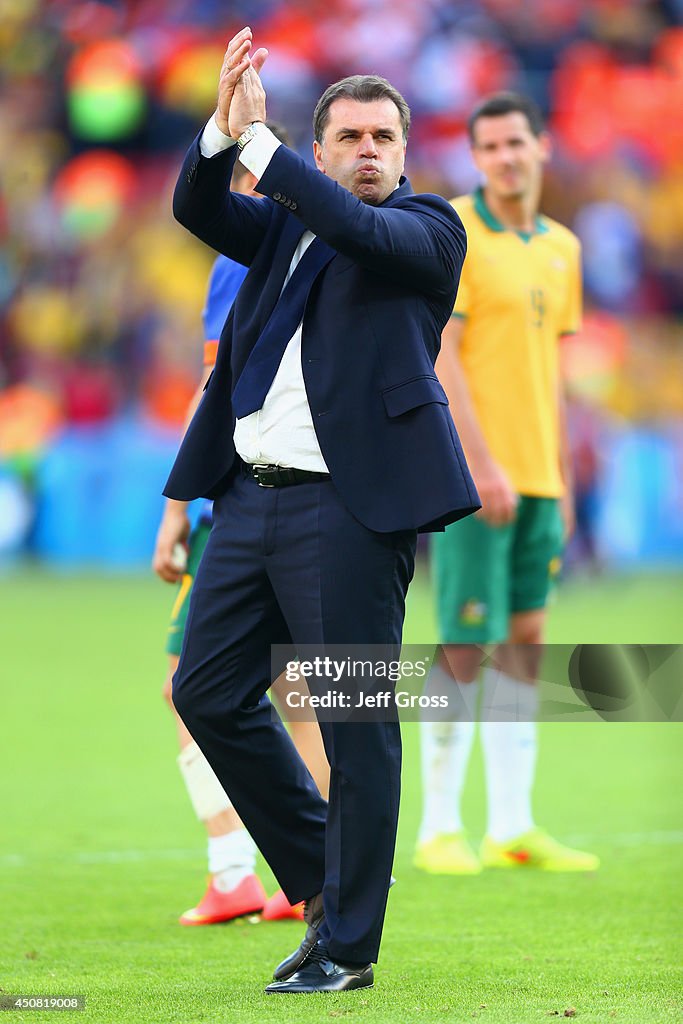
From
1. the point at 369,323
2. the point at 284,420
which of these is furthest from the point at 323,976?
the point at 369,323

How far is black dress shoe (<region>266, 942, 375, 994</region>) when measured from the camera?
3.76 metres

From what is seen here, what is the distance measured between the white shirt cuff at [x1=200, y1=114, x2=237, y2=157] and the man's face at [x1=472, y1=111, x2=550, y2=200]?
7.39 ft

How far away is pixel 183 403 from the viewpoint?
60.0 feet

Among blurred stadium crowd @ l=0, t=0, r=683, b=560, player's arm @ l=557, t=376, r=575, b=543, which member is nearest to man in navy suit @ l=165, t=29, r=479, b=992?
player's arm @ l=557, t=376, r=575, b=543

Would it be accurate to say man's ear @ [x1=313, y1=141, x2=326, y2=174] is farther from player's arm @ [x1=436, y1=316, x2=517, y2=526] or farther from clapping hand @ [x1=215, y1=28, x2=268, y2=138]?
player's arm @ [x1=436, y1=316, x2=517, y2=526]

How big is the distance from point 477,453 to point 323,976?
2.27 metres

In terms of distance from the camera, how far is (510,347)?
5.82m

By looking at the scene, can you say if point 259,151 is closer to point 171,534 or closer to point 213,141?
point 213,141

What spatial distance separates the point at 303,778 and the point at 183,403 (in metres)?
14.5

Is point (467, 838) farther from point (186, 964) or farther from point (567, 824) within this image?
point (186, 964)

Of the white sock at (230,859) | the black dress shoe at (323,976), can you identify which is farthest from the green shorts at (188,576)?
the black dress shoe at (323,976)

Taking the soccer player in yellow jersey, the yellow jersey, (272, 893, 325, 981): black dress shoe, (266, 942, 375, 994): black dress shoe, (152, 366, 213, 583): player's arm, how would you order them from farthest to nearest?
the yellow jersey, the soccer player in yellow jersey, (152, 366, 213, 583): player's arm, (272, 893, 325, 981): black dress shoe, (266, 942, 375, 994): black dress shoe

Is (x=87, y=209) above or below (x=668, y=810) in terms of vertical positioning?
→ above

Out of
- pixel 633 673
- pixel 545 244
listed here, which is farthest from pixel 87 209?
pixel 633 673
